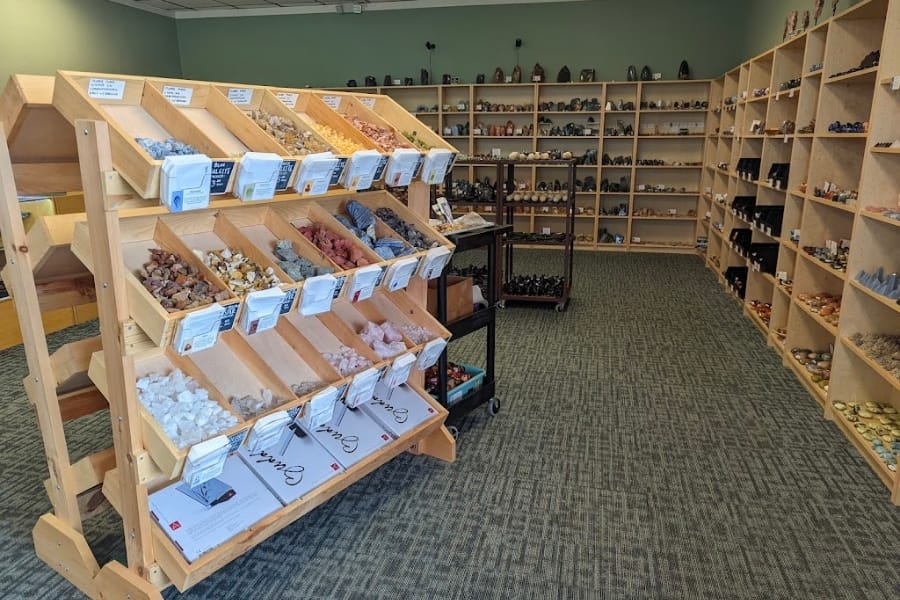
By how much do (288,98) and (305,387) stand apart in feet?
3.65

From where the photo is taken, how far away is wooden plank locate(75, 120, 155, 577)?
1.56 m

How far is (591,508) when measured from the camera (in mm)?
2525

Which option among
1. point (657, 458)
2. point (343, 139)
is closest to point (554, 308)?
point (657, 458)

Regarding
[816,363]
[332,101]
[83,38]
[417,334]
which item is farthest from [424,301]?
[83,38]

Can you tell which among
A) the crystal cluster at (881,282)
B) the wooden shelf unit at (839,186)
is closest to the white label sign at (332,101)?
the wooden shelf unit at (839,186)

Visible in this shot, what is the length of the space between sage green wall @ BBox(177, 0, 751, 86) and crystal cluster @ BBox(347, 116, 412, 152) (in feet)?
20.6

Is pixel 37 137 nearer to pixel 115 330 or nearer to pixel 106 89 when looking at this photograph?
pixel 106 89

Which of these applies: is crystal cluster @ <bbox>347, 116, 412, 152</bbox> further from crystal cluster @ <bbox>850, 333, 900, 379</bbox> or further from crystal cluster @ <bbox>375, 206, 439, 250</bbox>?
crystal cluster @ <bbox>850, 333, 900, 379</bbox>

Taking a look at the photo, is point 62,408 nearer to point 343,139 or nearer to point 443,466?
point 343,139

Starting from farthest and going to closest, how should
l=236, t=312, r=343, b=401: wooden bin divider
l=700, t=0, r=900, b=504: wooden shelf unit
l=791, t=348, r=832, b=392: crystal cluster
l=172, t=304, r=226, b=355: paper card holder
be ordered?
1. l=791, t=348, r=832, b=392: crystal cluster
2. l=700, t=0, r=900, b=504: wooden shelf unit
3. l=236, t=312, r=343, b=401: wooden bin divider
4. l=172, t=304, r=226, b=355: paper card holder

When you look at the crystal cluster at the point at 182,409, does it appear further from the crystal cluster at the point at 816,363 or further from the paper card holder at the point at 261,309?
the crystal cluster at the point at 816,363

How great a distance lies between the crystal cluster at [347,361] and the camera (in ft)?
7.84

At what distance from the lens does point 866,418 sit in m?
3.12

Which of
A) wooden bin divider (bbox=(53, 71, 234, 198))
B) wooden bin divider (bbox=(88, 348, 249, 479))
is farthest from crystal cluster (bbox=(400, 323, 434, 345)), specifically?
wooden bin divider (bbox=(53, 71, 234, 198))
